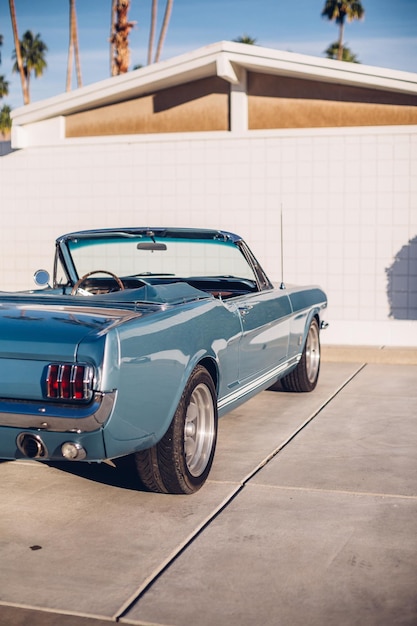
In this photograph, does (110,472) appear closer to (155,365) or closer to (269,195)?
(155,365)

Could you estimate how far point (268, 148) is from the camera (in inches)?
505

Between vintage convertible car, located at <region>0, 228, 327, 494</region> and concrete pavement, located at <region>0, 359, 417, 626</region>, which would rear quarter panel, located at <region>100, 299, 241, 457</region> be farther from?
concrete pavement, located at <region>0, 359, 417, 626</region>

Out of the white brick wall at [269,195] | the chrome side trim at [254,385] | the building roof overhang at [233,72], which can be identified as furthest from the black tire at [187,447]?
the building roof overhang at [233,72]

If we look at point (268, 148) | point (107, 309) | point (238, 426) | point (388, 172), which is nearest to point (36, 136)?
point (268, 148)

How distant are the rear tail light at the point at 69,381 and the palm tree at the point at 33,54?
48.2 metres

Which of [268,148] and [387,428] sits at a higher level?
[268,148]

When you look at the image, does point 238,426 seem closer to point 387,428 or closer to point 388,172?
point 387,428

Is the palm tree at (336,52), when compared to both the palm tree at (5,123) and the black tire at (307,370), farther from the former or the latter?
the black tire at (307,370)

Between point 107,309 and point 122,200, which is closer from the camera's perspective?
point 107,309

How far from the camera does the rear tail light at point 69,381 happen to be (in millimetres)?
3900

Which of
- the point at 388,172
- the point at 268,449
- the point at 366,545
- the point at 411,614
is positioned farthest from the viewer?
the point at 388,172

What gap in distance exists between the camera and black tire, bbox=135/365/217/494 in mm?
4562

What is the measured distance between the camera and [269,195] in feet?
42.4

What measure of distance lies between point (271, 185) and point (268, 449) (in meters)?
7.56
